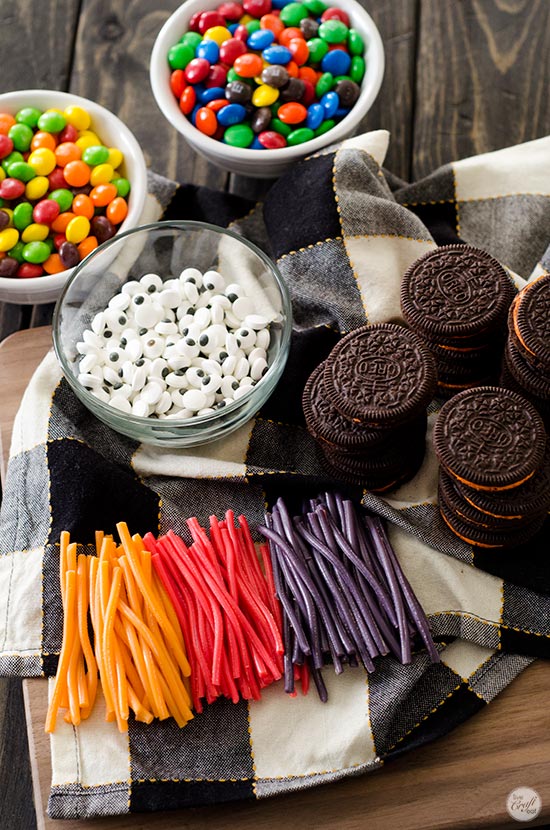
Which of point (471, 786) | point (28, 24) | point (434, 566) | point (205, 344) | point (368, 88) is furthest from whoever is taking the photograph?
point (28, 24)

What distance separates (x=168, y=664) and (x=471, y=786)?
0.49 meters

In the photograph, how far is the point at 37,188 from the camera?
77.0 inches

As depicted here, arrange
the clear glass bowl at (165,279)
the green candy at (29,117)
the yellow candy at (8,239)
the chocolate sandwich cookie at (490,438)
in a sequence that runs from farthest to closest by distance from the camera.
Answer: the green candy at (29,117) → the yellow candy at (8,239) → the clear glass bowl at (165,279) → the chocolate sandwich cookie at (490,438)

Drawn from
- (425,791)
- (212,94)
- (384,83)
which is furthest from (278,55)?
(425,791)

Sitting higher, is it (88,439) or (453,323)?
(453,323)

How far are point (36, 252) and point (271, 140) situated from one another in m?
0.50

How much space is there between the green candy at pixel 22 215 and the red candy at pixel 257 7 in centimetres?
61

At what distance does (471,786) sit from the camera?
154 cm

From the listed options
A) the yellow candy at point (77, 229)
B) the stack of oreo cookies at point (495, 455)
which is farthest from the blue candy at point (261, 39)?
the stack of oreo cookies at point (495, 455)

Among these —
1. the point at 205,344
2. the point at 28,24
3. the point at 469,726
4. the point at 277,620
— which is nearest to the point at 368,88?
the point at 205,344

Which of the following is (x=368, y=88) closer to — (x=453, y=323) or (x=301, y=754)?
(x=453, y=323)

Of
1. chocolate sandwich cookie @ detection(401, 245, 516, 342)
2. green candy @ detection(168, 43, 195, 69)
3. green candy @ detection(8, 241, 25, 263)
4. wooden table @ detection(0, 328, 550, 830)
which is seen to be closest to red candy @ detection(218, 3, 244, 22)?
green candy @ detection(168, 43, 195, 69)

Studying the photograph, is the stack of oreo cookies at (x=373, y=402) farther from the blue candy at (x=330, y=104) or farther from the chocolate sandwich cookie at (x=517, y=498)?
the blue candy at (x=330, y=104)

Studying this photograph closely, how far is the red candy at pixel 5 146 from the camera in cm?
197
